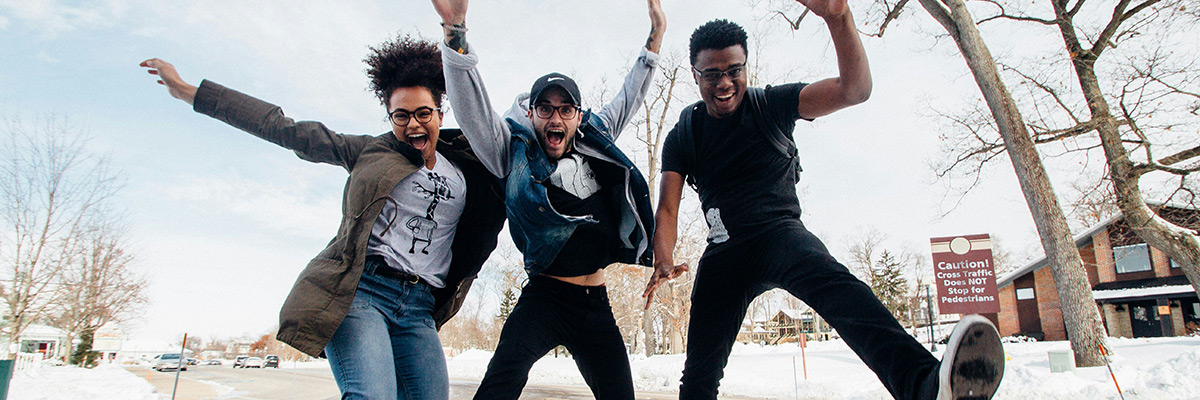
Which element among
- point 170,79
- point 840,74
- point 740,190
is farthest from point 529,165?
Answer: point 170,79

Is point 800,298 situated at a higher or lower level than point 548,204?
lower

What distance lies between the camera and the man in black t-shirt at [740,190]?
7.70 feet

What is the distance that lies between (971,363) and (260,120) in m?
2.72

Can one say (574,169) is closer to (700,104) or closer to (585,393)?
(700,104)

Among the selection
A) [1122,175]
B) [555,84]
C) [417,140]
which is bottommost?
[417,140]

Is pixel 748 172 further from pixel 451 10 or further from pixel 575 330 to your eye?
pixel 451 10

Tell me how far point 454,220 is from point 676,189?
106cm

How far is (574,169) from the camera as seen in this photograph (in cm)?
288

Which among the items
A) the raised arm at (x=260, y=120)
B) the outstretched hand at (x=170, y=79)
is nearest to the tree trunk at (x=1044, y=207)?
the raised arm at (x=260, y=120)

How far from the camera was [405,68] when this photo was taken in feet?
9.84

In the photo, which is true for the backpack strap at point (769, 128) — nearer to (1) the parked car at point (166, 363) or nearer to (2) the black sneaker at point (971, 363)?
(2) the black sneaker at point (971, 363)

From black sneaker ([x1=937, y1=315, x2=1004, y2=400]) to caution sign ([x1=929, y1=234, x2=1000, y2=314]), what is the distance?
15980 mm

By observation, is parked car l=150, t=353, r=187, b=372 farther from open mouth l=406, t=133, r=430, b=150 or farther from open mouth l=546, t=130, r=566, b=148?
open mouth l=546, t=130, r=566, b=148

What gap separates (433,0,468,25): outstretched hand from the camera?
2354mm
